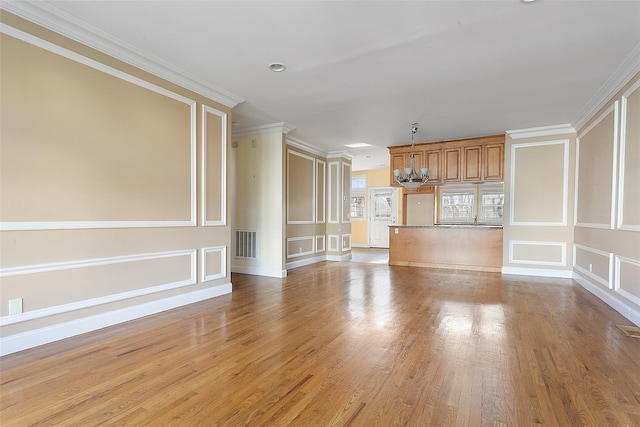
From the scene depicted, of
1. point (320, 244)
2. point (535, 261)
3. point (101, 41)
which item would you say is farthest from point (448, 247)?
point (101, 41)

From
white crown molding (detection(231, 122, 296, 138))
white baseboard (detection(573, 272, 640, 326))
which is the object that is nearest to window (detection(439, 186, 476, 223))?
white baseboard (detection(573, 272, 640, 326))

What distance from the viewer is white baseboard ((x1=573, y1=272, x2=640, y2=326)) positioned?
3.22 metres

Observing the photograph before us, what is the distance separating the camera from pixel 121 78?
3100 millimetres

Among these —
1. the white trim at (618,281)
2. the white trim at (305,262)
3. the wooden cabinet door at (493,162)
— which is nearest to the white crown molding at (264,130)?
the white trim at (305,262)

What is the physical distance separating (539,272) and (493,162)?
85.0 inches

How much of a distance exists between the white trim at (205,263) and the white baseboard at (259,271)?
141cm

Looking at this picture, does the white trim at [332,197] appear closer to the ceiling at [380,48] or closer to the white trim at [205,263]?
the ceiling at [380,48]

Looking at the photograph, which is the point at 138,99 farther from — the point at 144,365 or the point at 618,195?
the point at 618,195

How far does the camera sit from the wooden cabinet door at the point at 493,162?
6.06 m

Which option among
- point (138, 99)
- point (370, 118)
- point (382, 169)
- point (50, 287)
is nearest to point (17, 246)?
point (50, 287)

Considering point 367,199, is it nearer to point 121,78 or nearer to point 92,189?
point 121,78

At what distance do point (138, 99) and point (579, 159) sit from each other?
21.1 feet

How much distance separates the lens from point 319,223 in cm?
752

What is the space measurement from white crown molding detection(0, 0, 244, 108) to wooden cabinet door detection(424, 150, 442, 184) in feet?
14.7
